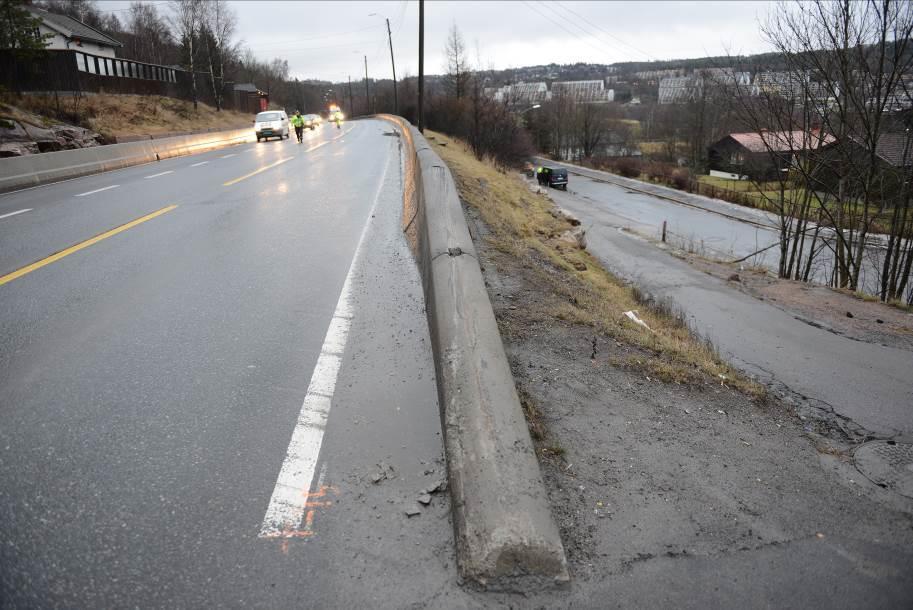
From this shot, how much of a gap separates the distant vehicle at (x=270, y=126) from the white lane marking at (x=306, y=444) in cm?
3078

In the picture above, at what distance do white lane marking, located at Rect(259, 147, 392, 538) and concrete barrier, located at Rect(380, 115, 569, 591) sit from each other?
736 mm

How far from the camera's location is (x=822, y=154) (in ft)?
56.3

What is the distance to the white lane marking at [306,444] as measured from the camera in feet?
8.61

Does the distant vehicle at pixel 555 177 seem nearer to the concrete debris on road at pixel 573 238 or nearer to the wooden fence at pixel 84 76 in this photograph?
the wooden fence at pixel 84 76

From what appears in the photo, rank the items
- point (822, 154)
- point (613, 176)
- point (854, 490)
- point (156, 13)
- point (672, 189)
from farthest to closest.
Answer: point (156, 13) → point (613, 176) → point (672, 189) → point (822, 154) → point (854, 490)

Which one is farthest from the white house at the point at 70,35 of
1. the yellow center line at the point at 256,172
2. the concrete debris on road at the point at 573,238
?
the concrete debris on road at the point at 573,238

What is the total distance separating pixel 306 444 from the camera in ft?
10.5

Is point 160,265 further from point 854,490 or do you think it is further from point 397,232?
point 854,490

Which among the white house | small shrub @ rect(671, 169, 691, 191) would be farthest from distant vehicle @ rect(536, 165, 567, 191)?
the white house

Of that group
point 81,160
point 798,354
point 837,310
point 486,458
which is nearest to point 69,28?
point 81,160

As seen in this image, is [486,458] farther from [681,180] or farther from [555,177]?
[681,180]

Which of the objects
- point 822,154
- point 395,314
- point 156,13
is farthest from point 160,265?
point 156,13

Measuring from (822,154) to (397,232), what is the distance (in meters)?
15.1

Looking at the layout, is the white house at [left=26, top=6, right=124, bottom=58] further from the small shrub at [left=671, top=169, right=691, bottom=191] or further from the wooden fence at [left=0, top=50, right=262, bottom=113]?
the small shrub at [left=671, top=169, right=691, bottom=191]
